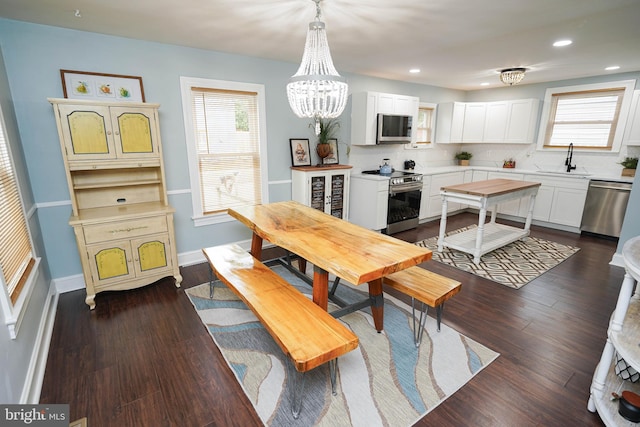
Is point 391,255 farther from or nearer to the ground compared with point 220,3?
nearer to the ground

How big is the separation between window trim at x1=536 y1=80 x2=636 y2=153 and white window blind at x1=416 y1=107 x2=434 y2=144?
6.23 feet

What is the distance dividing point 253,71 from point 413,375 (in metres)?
3.64

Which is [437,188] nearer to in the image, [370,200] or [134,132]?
[370,200]

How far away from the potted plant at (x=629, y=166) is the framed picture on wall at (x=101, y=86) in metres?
6.69

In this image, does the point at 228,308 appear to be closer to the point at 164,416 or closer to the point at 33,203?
the point at 164,416

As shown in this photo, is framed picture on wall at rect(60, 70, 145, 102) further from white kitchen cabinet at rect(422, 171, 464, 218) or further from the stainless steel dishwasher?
the stainless steel dishwasher

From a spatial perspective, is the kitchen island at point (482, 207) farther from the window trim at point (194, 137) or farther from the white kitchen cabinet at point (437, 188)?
the window trim at point (194, 137)

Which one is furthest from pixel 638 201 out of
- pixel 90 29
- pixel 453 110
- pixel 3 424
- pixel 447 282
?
pixel 90 29

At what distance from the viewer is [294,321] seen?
1.80m

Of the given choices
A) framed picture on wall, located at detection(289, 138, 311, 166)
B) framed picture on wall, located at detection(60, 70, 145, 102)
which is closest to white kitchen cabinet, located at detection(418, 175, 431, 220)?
framed picture on wall, located at detection(289, 138, 311, 166)

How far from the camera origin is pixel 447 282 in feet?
7.68

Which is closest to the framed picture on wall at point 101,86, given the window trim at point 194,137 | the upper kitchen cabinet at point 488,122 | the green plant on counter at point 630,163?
the window trim at point 194,137

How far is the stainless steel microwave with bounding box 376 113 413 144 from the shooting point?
4797 mm

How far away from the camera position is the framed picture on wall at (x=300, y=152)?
425 centimetres
